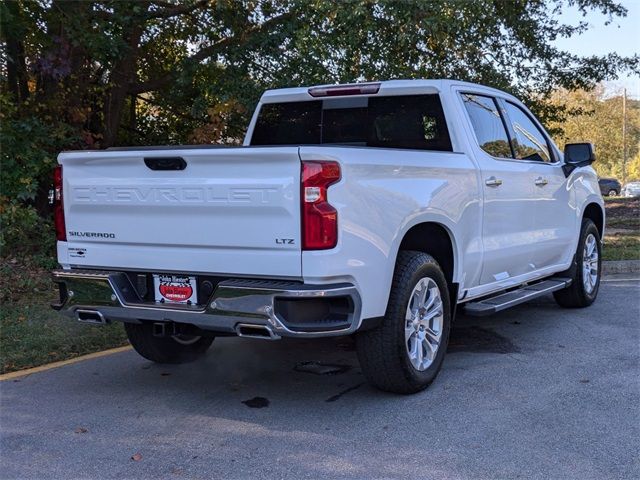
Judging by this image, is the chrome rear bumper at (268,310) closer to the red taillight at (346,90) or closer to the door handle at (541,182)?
the red taillight at (346,90)

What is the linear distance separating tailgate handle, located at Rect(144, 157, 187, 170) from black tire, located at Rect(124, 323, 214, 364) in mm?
1472

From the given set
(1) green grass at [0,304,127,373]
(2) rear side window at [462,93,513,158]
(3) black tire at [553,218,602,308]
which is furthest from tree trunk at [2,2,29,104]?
(3) black tire at [553,218,602,308]

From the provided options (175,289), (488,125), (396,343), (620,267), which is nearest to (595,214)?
(620,267)

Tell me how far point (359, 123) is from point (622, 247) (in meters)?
7.02

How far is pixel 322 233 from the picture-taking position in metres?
3.88

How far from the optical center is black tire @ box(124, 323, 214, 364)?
5.41 meters

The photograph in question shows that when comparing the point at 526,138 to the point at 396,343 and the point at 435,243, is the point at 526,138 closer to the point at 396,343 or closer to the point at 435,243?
the point at 435,243

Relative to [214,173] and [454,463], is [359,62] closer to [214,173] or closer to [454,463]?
[214,173]

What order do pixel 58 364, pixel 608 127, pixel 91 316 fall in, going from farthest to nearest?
pixel 608 127 → pixel 58 364 → pixel 91 316

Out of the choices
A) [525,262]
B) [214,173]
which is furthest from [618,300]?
[214,173]

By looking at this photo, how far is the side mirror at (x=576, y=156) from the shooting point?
6.86 m

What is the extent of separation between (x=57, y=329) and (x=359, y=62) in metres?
5.45

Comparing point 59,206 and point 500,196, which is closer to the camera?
point 59,206

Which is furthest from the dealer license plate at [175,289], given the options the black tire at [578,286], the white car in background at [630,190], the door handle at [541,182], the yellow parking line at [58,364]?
the white car in background at [630,190]
